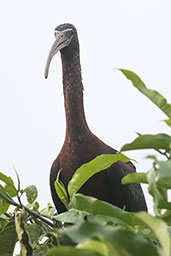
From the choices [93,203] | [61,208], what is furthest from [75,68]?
[93,203]

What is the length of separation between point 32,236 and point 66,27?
1.97 meters

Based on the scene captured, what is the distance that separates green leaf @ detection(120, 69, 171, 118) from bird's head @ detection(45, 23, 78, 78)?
208 centimetres

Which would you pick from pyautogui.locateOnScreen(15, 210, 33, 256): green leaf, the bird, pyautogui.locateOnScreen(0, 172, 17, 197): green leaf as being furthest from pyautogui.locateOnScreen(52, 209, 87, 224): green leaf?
the bird

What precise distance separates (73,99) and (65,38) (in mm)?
393

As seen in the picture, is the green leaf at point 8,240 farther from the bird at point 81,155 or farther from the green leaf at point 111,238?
the bird at point 81,155

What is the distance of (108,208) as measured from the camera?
2.66 ft

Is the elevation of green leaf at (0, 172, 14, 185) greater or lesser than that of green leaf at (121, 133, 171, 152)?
lesser

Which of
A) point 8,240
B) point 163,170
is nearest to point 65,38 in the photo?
point 8,240

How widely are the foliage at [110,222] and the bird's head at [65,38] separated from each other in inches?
69.5

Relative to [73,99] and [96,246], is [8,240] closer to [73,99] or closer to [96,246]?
[96,246]

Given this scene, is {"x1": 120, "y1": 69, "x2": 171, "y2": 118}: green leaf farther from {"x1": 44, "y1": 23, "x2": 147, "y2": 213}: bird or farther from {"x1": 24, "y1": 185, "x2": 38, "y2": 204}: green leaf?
{"x1": 44, "y1": 23, "x2": 147, "y2": 213}: bird

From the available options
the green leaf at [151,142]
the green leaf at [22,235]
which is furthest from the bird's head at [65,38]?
the green leaf at [151,142]

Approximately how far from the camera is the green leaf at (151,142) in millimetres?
741

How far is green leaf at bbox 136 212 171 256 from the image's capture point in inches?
19.9
